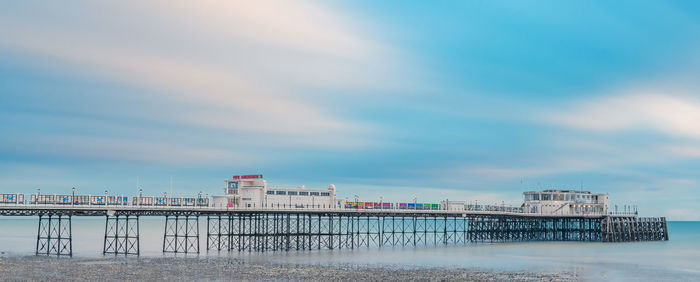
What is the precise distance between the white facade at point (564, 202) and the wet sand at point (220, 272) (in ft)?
202

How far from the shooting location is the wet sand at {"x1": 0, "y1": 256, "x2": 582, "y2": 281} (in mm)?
49281

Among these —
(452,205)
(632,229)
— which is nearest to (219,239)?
(452,205)

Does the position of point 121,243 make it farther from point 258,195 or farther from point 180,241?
point 180,241

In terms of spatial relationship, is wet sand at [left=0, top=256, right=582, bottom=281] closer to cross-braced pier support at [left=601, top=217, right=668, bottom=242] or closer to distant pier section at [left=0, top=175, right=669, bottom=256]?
distant pier section at [left=0, top=175, right=669, bottom=256]

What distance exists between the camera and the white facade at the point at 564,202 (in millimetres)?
117125

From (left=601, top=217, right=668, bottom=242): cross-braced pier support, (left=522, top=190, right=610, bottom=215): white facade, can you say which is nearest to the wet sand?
(left=601, top=217, right=668, bottom=242): cross-braced pier support

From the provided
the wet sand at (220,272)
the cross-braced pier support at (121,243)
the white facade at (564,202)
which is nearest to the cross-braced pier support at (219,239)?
the cross-braced pier support at (121,243)

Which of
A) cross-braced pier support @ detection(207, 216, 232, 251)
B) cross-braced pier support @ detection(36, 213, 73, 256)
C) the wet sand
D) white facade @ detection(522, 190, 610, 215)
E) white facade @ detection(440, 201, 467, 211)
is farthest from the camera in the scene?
white facade @ detection(522, 190, 610, 215)

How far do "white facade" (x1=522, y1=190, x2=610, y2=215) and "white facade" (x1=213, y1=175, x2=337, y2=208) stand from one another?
46.8 meters

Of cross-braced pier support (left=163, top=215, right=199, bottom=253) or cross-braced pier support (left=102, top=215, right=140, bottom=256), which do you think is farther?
cross-braced pier support (left=163, top=215, right=199, bottom=253)

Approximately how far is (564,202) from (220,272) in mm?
78976

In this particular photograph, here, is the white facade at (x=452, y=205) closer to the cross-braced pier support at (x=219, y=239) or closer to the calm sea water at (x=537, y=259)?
the calm sea water at (x=537, y=259)

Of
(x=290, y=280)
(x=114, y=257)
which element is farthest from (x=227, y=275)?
(x=114, y=257)

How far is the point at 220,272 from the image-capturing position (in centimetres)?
5338
